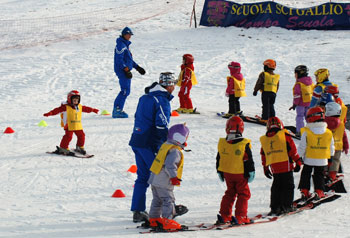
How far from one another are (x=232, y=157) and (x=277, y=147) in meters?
0.89

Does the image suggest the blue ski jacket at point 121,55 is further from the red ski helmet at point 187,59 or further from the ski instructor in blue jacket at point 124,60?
the red ski helmet at point 187,59

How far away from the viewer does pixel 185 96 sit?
1427cm

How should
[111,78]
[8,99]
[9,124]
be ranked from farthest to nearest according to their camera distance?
[111,78]
[8,99]
[9,124]

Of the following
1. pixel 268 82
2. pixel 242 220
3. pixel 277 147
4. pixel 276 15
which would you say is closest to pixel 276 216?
pixel 242 220

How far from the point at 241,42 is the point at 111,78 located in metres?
7.26

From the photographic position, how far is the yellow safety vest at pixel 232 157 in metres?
7.19

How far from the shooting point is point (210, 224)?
7.30m

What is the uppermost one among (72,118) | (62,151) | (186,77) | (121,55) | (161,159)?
(121,55)

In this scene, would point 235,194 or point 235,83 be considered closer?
point 235,194

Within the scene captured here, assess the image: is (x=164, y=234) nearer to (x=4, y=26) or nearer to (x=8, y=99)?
(x=8, y=99)

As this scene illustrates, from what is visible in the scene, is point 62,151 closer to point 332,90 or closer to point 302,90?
point 302,90

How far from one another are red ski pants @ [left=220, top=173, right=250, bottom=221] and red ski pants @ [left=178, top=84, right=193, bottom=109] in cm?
693

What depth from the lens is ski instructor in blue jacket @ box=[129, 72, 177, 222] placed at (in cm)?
727

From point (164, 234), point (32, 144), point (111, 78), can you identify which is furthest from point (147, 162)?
point (111, 78)
